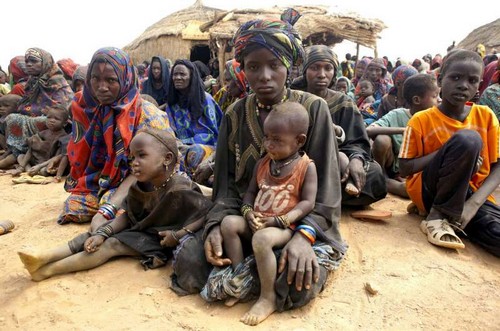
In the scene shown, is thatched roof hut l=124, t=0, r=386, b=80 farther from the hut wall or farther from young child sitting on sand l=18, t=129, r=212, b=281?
young child sitting on sand l=18, t=129, r=212, b=281

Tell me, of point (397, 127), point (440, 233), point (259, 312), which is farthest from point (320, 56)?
point (259, 312)

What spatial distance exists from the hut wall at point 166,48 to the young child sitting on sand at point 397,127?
13.4 m

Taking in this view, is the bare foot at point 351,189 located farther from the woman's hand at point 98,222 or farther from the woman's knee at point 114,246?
the woman's hand at point 98,222

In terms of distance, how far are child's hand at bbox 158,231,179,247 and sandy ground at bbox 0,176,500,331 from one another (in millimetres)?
207

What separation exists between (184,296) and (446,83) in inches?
98.0

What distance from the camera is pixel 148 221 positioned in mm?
2885

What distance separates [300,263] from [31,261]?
183cm

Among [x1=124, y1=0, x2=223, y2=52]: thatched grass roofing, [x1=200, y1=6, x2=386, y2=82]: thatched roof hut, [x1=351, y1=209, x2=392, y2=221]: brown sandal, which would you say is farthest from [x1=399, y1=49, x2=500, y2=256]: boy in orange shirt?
[x1=124, y1=0, x2=223, y2=52]: thatched grass roofing

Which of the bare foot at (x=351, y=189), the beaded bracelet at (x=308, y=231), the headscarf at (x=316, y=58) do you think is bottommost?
the bare foot at (x=351, y=189)

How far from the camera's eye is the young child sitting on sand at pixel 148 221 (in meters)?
2.75

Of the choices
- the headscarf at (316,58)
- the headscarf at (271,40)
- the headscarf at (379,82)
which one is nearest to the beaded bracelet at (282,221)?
the headscarf at (271,40)

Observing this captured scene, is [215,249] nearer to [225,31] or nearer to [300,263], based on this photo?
[300,263]

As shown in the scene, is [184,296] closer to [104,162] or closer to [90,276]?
[90,276]

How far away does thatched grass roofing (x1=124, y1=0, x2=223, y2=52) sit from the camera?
54.0ft
